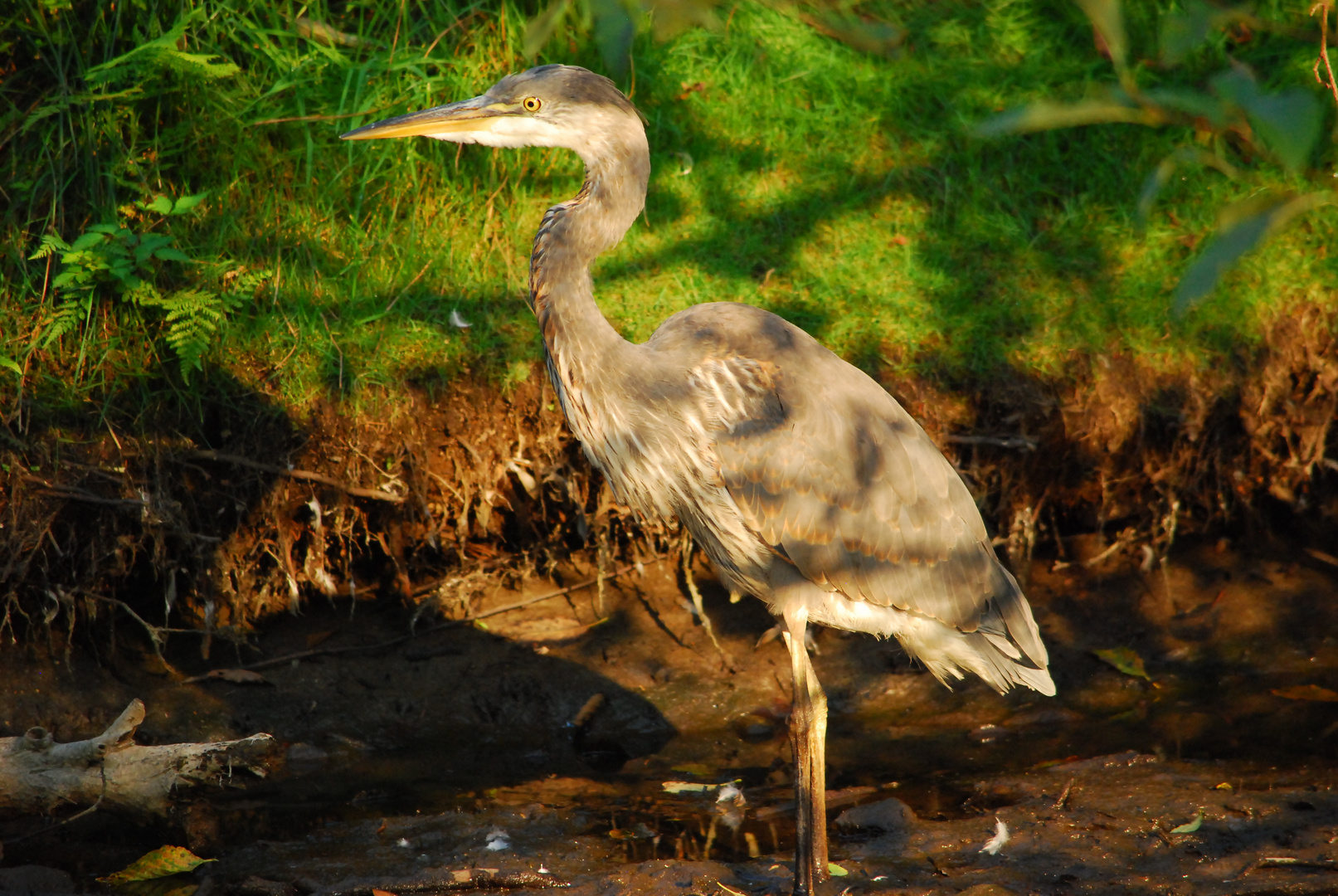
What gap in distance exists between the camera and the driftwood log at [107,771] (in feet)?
11.5

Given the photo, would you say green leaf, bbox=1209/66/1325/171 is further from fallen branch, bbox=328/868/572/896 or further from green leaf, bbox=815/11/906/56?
fallen branch, bbox=328/868/572/896

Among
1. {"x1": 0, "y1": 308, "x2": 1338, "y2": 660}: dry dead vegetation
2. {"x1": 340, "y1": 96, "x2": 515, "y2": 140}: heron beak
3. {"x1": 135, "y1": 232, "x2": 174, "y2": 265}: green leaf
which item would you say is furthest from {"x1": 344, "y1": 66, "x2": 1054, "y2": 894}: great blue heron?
{"x1": 135, "y1": 232, "x2": 174, "y2": 265}: green leaf

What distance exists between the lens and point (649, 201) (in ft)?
18.5

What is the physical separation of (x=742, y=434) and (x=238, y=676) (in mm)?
2206

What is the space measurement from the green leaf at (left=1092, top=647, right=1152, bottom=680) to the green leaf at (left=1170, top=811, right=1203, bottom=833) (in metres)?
1.02

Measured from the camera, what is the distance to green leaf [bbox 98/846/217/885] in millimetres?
3627

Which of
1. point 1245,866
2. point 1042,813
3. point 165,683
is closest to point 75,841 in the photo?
point 165,683

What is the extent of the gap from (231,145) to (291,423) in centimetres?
130

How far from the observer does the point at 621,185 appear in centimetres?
371

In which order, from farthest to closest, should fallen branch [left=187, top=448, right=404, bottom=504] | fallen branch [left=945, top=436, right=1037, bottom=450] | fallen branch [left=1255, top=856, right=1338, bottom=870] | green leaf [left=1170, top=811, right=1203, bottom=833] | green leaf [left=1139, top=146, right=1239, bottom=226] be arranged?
fallen branch [left=945, top=436, right=1037, bottom=450], green leaf [left=1139, top=146, right=1239, bottom=226], fallen branch [left=187, top=448, right=404, bottom=504], green leaf [left=1170, top=811, right=1203, bottom=833], fallen branch [left=1255, top=856, right=1338, bottom=870]

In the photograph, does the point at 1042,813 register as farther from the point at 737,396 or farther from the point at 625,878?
the point at 737,396

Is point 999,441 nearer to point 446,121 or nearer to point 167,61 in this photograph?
point 446,121

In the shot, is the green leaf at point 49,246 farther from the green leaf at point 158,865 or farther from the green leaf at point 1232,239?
the green leaf at point 1232,239

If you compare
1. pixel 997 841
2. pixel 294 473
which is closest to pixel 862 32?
pixel 294 473
